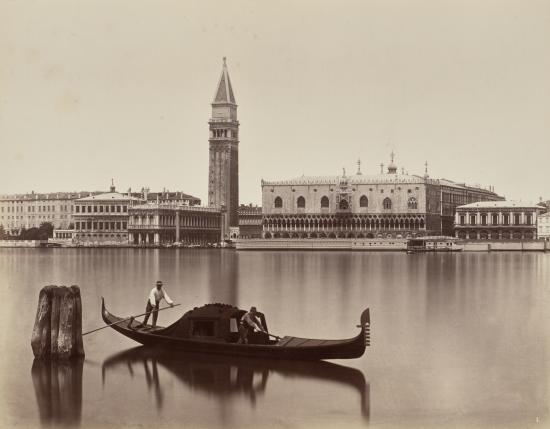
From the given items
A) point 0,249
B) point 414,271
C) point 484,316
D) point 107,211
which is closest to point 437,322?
point 484,316

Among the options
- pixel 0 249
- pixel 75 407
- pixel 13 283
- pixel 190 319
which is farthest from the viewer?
pixel 0 249

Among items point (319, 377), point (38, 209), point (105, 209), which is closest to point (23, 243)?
point (38, 209)

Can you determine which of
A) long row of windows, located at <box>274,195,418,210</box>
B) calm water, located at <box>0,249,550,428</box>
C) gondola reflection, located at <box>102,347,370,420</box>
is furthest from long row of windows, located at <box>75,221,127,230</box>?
gondola reflection, located at <box>102,347,370,420</box>

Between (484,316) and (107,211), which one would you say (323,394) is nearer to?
(484,316)

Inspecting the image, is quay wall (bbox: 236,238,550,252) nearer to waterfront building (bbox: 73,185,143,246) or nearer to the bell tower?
the bell tower

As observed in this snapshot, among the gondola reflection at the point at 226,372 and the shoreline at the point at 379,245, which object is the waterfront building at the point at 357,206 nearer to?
the shoreline at the point at 379,245
